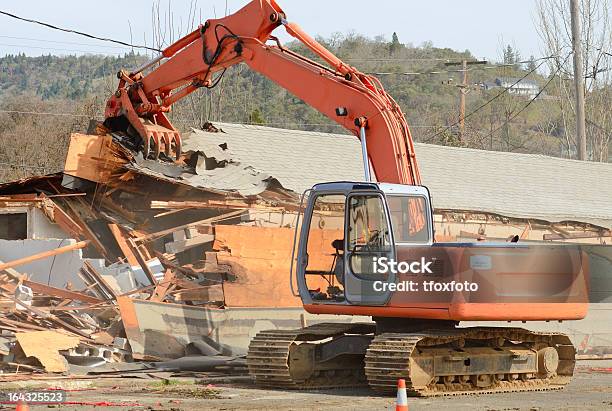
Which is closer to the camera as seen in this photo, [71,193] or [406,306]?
[406,306]

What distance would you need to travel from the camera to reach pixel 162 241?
21.7 meters

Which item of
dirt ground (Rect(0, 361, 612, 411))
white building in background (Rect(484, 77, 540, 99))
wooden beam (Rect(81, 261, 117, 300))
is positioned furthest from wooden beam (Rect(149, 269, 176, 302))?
white building in background (Rect(484, 77, 540, 99))

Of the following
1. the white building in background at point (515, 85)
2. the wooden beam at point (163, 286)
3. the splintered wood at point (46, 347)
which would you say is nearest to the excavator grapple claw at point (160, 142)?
the wooden beam at point (163, 286)

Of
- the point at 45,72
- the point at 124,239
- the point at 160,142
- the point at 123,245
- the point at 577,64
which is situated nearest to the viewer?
the point at 123,245

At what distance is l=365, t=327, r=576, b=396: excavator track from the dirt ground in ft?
0.88

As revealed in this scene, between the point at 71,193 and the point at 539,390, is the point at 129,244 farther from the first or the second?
the point at 539,390

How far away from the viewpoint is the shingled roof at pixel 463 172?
26562 millimetres

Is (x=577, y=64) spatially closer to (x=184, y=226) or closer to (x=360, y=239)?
→ (x=184, y=226)

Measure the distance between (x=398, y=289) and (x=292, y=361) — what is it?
6.17 feet

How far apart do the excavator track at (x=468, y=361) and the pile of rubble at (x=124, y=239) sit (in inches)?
160

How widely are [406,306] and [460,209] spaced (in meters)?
13.8

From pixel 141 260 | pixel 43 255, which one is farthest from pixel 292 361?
pixel 43 255

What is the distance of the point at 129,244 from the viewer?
21.4 metres

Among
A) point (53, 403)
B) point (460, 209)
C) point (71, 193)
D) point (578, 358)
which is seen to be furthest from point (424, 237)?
point (460, 209)
